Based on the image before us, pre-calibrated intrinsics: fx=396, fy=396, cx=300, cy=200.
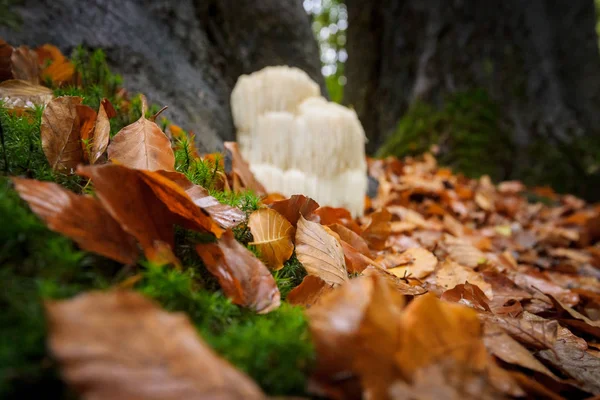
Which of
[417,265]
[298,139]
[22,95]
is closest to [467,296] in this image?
[417,265]

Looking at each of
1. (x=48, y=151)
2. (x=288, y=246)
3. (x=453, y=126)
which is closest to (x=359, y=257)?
(x=288, y=246)

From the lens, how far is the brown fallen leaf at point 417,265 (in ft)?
5.51

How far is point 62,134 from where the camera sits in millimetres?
1204

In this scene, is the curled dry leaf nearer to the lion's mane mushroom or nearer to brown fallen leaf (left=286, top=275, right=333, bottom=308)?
brown fallen leaf (left=286, top=275, right=333, bottom=308)

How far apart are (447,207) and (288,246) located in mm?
2662

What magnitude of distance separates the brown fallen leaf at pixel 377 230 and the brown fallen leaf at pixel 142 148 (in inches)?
41.5

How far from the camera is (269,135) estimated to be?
8.97 ft

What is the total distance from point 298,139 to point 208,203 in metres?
1.63

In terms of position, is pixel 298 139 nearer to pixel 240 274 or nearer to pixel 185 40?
pixel 185 40

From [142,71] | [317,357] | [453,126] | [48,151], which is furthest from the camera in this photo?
[453,126]

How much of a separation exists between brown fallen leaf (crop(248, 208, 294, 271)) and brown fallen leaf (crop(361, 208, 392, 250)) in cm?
74

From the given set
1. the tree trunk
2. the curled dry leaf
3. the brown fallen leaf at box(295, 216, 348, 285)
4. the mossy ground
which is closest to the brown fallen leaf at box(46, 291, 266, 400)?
the mossy ground

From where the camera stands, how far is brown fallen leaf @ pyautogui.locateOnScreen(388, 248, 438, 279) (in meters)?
1.68

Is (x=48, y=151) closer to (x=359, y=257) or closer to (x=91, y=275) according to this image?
(x=91, y=275)
